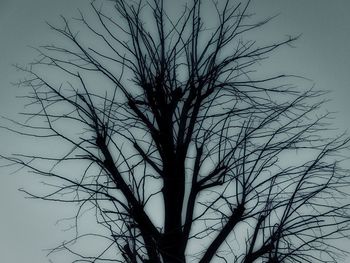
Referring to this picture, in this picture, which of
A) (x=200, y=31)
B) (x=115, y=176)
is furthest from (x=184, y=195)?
(x=200, y=31)

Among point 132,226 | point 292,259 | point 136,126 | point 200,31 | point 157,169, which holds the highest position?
point 200,31

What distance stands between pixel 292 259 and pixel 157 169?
5.41 ft

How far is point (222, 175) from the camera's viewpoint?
4.50m

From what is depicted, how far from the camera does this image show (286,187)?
4.44 metres

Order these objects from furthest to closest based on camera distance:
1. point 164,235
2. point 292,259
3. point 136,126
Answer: point 136,126
point 292,259
point 164,235

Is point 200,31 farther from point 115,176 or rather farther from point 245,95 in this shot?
point 115,176

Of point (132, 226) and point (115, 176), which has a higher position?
point (115, 176)

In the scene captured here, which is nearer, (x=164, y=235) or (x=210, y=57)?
(x=164, y=235)

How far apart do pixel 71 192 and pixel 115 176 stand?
543 mm

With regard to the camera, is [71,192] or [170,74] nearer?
[71,192]

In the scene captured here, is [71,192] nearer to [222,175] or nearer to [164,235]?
[164,235]

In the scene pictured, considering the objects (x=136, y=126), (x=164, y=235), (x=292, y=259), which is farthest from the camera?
(x=136, y=126)

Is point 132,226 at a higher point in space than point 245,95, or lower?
lower

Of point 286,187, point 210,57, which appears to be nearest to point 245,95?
point 210,57
